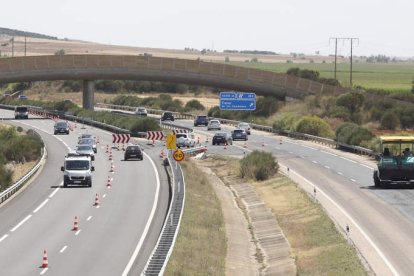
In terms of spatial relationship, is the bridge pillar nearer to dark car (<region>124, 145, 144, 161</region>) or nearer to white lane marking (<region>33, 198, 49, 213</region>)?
dark car (<region>124, 145, 144, 161</region>)

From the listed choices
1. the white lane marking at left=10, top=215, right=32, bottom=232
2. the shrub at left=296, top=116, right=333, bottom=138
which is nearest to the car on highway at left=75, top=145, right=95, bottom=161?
the white lane marking at left=10, top=215, right=32, bottom=232

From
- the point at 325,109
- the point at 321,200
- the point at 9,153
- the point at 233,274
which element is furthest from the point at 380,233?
the point at 325,109

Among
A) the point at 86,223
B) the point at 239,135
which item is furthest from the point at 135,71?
the point at 86,223

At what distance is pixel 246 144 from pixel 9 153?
2531cm

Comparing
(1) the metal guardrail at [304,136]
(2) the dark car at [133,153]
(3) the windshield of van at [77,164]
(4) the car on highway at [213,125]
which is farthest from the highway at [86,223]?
(4) the car on highway at [213,125]

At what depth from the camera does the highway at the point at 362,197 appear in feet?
112

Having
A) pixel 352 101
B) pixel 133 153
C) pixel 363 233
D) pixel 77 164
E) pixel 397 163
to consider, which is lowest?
pixel 363 233

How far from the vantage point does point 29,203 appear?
163 feet

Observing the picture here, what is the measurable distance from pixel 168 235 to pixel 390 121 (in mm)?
80174

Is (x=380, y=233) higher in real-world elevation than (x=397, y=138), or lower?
lower

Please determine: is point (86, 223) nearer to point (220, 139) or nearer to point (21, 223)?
Result: point (21, 223)

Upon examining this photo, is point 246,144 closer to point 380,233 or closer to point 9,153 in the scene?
point 9,153

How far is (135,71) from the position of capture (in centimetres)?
12525

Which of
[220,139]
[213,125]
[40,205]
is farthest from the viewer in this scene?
[213,125]
